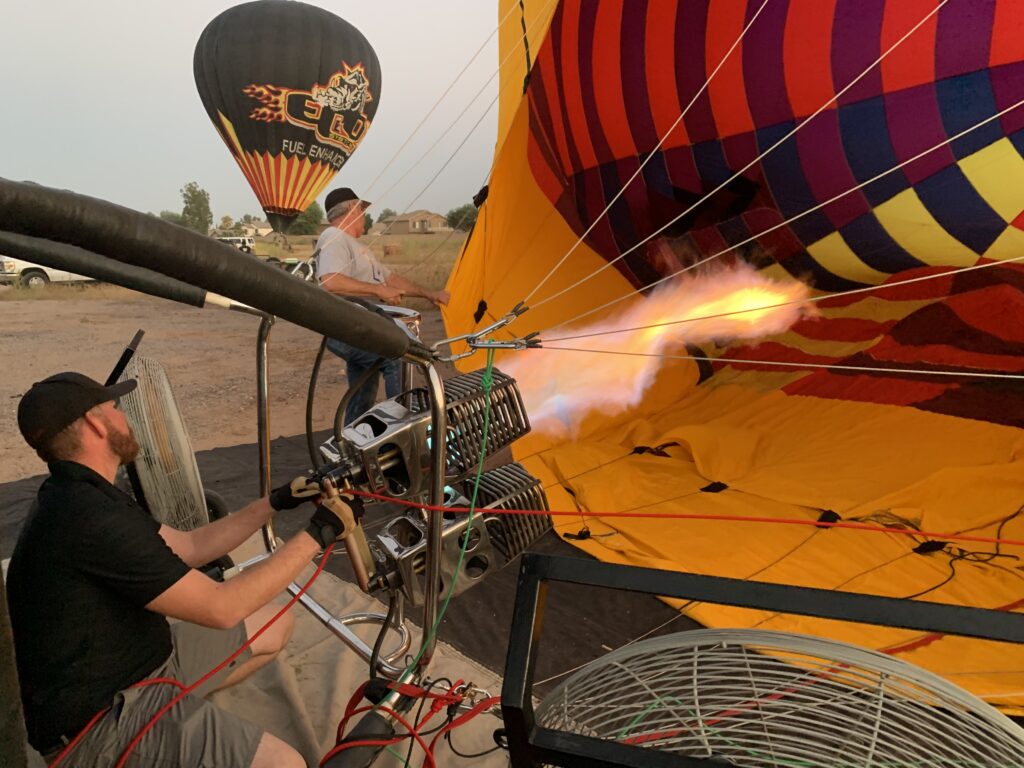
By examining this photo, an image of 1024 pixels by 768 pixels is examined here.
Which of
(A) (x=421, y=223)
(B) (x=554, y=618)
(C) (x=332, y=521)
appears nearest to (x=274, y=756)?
(C) (x=332, y=521)

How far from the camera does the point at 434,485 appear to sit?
105 centimetres

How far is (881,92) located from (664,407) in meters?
2.17

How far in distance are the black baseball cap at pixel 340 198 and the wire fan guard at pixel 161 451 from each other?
1861mm

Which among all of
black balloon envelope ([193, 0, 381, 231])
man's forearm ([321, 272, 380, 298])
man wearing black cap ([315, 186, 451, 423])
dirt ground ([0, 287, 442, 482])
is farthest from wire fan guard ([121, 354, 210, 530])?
black balloon envelope ([193, 0, 381, 231])

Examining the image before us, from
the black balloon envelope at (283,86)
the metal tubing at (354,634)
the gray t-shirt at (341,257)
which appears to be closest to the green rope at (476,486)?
the metal tubing at (354,634)

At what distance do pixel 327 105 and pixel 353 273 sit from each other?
8.01m

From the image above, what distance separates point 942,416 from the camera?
11.0 feet

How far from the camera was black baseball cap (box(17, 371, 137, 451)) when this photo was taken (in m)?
1.26

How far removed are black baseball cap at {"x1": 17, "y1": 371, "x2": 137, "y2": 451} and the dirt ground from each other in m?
3.09

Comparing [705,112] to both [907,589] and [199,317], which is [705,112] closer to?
[907,589]

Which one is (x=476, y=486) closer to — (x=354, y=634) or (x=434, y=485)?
(x=434, y=485)

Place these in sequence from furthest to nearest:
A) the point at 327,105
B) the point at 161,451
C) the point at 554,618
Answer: the point at 327,105 → the point at 554,618 → the point at 161,451

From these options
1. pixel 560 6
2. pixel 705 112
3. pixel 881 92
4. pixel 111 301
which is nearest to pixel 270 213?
pixel 111 301

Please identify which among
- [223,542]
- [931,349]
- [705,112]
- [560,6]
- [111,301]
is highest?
[560,6]
